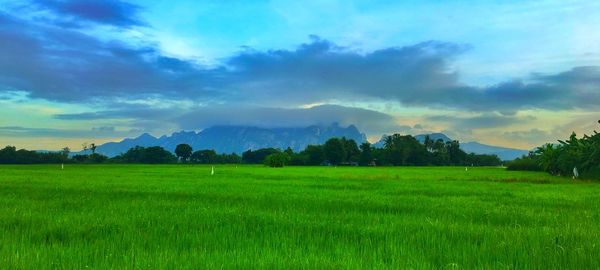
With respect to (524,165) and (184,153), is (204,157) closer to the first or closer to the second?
(184,153)

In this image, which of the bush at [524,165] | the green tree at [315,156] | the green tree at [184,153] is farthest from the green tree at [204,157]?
the bush at [524,165]

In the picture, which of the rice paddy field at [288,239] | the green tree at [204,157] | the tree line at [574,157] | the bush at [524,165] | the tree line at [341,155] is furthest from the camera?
the green tree at [204,157]

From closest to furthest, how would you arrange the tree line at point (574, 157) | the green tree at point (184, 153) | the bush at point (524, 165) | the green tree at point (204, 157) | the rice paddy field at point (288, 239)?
1. the rice paddy field at point (288, 239)
2. the tree line at point (574, 157)
3. the bush at point (524, 165)
4. the green tree at point (204, 157)
5. the green tree at point (184, 153)

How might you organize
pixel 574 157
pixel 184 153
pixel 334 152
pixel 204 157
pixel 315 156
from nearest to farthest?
pixel 574 157
pixel 334 152
pixel 315 156
pixel 204 157
pixel 184 153

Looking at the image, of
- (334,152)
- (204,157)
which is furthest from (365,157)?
(204,157)

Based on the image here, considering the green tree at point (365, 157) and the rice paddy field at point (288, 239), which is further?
the green tree at point (365, 157)

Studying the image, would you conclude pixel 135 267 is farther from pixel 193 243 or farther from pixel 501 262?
pixel 501 262

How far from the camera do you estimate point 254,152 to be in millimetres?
158875

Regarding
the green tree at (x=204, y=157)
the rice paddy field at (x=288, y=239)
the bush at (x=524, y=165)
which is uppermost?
the green tree at (x=204, y=157)

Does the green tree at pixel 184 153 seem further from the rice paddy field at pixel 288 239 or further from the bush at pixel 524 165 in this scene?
the rice paddy field at pixel 288 239

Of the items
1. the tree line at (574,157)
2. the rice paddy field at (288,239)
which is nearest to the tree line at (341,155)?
the tree line at (574,157)

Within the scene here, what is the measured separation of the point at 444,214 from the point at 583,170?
35.7 metres

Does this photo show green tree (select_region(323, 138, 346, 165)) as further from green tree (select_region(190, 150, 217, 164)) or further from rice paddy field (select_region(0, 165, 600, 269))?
rice paddy field (select_region(0, 165, 600, 269))

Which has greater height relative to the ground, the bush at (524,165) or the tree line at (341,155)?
the tree line at (341,155)
